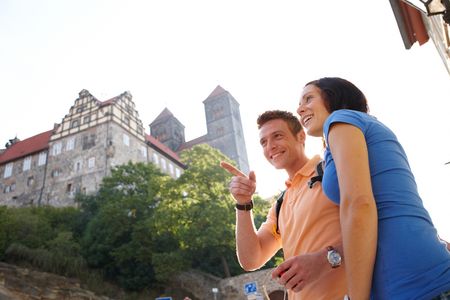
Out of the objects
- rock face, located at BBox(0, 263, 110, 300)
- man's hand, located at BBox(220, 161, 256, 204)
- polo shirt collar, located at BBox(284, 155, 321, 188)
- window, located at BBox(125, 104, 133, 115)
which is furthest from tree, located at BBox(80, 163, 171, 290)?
polo shirt collar, located at BBox(284, 155, 321, 188)

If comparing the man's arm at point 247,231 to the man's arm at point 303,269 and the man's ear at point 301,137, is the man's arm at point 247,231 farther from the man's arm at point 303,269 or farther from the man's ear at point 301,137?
the man's arm at point 303,269

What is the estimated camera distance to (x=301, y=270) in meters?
1.44

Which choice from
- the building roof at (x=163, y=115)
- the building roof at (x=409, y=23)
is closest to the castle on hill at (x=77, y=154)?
the building roof at (x=163, y=115)

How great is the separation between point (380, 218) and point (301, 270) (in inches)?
14.3

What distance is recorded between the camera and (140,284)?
849 inches

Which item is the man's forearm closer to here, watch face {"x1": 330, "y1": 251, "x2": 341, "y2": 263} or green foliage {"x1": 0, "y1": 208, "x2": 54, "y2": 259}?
watch face {"x1": 330, "y1": 251, "x2": 341, "y2": 263}

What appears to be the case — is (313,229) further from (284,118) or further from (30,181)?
(30,181)

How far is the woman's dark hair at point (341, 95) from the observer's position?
170cm

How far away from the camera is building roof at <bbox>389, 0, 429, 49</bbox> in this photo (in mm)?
7797

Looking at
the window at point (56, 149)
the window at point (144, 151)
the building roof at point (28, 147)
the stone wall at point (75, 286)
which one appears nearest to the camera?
the stone wall at point (75, 286)

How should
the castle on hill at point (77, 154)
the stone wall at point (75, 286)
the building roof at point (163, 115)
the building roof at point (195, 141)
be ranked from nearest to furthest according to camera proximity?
the stone wall at point (75, 286), the castle on hill at point (77, 154), the building roof at point (195, 141), the building roof at point (163, 115)

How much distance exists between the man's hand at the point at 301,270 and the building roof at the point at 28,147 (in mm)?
40378

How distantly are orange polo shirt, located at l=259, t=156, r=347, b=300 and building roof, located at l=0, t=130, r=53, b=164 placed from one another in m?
40.1

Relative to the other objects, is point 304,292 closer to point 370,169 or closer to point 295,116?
point 370,169
